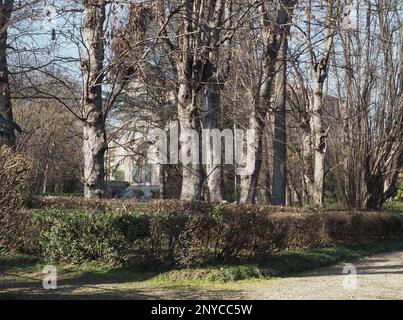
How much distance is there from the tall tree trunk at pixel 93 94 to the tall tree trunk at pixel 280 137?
26.0 ft

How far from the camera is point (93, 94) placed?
12969 mm

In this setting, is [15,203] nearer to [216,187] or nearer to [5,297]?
[5,297]

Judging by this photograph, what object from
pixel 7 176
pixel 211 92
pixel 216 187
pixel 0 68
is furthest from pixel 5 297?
pixel 216 187

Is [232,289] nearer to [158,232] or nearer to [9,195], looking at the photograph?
[158,232]

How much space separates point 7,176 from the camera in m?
9.01

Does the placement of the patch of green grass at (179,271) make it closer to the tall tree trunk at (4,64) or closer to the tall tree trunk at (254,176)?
the tall tree trunk at (4,64)

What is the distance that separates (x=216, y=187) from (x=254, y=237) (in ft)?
21.5

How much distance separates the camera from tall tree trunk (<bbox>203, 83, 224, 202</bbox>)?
15.9 m

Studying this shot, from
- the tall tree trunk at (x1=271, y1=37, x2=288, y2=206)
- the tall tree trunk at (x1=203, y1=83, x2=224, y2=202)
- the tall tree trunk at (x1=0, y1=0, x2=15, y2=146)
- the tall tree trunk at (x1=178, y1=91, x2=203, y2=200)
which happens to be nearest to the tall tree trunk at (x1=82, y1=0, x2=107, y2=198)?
the tall tree trunk at (x1=0, y1=0, x2=15, y2=146)

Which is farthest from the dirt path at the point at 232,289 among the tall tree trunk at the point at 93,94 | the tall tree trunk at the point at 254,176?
the tall tree trunk at the point at 254,176

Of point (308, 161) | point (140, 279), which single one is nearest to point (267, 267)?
point (140, 279)

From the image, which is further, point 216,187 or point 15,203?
point 216,187

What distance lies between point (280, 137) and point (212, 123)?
116 inches

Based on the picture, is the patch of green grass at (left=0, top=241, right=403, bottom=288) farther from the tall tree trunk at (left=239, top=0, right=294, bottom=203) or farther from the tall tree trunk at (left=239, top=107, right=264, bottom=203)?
the tall tree trunk at (left=239, top=0, right=294, bottom=203)
